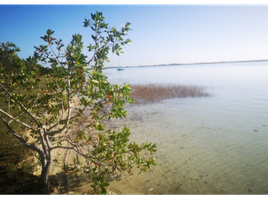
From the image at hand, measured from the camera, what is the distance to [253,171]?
6453 mm

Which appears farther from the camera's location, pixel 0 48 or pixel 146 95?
pixel 146 95

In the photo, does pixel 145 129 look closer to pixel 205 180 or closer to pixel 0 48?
pixel 205 180

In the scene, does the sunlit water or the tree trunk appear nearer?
the tree trunk

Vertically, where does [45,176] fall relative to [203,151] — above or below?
above

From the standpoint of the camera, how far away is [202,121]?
12.3 m

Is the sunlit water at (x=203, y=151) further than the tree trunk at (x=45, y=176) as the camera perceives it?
Yes

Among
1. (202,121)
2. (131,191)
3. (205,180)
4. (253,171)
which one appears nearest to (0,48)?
(131,191)

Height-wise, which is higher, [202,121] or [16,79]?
[16,79]

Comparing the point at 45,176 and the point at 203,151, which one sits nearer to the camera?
the point at 45,176
